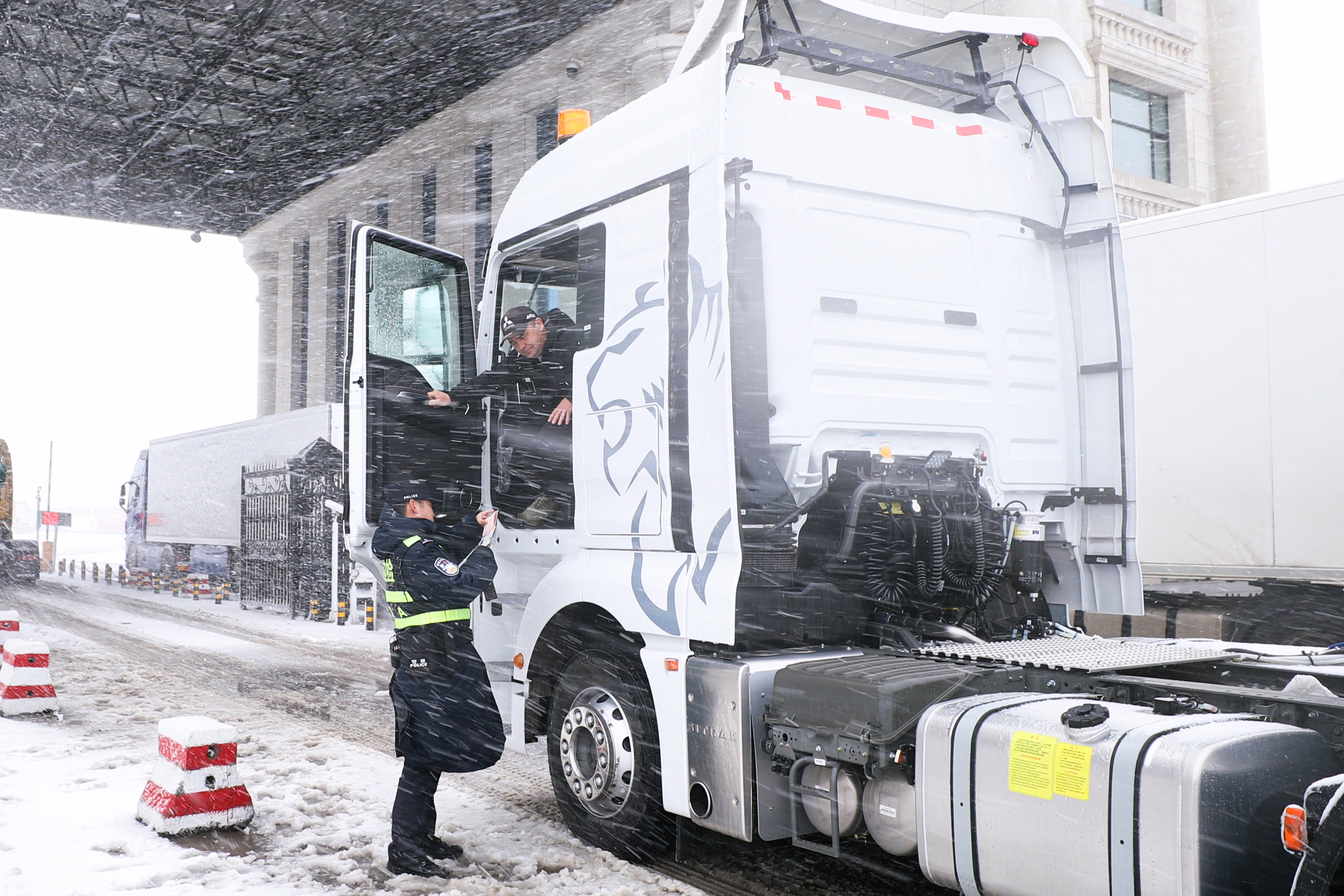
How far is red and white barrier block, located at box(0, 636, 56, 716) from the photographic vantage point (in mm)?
8359

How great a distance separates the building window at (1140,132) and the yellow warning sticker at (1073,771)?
15763mm

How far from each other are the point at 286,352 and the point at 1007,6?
80.1 feet

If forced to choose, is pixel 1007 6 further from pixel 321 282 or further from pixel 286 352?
pixel 286 352

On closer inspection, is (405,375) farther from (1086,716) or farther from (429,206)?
(429,206)

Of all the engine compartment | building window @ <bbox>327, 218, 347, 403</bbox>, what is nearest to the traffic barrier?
the engine compartment

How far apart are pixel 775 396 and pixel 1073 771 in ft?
6.07

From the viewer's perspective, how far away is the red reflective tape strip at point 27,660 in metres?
8.49

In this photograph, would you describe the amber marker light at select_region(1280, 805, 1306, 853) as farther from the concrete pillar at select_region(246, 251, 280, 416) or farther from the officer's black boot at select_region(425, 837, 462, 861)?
the concrete pillar at select_region(246, 251, 280, 416)

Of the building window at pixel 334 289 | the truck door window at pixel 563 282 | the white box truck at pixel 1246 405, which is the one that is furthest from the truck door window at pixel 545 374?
the building window at pixel 334 289

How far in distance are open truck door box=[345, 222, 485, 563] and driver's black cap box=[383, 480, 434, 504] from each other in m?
0.42

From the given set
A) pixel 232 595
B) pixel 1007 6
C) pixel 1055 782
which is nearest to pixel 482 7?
pixel 1007 6

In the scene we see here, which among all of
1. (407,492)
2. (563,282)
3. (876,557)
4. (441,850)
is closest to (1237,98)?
(563,282)

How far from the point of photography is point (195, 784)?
5219 mm

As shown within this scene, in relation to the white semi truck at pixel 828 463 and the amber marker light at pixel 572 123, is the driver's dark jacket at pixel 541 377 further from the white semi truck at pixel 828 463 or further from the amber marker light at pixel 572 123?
the amber marker light at pixel 572 123
